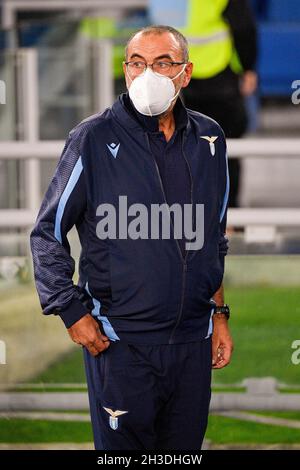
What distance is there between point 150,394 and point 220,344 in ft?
0.98

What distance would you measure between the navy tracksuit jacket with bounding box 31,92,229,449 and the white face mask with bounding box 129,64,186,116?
5cm

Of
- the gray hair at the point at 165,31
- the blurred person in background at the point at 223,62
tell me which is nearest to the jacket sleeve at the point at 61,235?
the gray hair at the point at 165,31

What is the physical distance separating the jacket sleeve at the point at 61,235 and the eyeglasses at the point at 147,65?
216mm

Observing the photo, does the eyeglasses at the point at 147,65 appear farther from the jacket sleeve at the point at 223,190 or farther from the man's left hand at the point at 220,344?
the man's left hand at the point at 220,344

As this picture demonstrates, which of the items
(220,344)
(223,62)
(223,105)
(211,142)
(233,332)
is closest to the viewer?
(211,142)

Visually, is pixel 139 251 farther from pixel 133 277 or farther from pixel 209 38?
pixel 209 38

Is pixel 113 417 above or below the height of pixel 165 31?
below

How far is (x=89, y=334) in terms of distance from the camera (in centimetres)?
283

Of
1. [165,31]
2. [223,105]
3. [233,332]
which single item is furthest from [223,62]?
[165,31]

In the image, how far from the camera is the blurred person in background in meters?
6.59

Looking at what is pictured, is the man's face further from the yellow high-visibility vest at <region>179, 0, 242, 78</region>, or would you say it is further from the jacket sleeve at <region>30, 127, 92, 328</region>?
the yellow high-visibility vest at <region>179, 0, 242, 78</region>

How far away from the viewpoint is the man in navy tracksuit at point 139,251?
2809 millimetres
